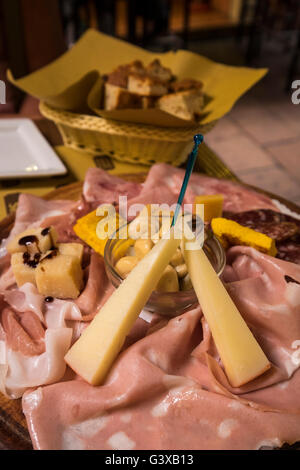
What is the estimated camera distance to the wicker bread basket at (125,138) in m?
1.08

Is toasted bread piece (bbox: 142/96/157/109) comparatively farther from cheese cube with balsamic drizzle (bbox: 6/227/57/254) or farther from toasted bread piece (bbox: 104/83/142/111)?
cheese cube with balsamic drizzle (bbox: 6/227/57/254)

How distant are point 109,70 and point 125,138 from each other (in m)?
0.49

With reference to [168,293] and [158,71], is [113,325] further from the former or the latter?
[158,71]

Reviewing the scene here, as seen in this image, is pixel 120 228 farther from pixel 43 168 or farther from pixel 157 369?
pixel 43 168

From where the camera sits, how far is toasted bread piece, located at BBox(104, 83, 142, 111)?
3.90 ft

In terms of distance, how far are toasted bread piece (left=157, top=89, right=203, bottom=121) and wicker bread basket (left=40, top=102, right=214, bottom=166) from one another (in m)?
0.10

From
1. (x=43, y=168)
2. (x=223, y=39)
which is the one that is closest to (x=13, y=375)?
(x=43, y=168)

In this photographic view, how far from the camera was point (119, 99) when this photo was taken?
1.19 metres

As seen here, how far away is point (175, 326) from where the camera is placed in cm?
66

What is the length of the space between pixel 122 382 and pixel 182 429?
0.32ft

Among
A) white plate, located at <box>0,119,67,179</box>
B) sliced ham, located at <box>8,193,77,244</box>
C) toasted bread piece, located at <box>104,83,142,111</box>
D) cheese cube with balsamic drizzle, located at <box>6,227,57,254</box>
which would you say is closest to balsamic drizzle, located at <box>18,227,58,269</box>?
cheese cube with balsamic drizzle, located at <box>6,227,57,254</box>

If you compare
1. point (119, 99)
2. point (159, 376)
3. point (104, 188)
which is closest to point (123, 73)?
point (119, 99)

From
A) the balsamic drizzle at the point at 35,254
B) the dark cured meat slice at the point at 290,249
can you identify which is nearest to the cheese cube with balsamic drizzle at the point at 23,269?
the balsamic drizzle at the point at 35,254

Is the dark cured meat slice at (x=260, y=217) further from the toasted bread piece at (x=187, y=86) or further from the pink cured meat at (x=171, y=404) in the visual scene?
the toasted bread piece at (x=187, y=86)
